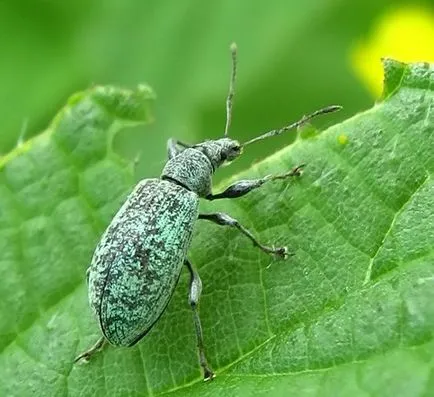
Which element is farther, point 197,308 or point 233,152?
point 233,152

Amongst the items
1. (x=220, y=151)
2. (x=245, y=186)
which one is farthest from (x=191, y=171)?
(x=245, y=186)

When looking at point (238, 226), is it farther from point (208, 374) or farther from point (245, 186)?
point (208, 374)

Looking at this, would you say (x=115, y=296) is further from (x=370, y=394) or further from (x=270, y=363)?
(x=370, y=394)

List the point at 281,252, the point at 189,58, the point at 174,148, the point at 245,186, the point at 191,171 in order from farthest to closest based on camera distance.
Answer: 1. the point at 189,58
2. the point at 174,148
3. the point at 191,171
4. the point at 245,186
5. the point at 281,252

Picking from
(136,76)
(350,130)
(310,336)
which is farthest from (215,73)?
(310,336)

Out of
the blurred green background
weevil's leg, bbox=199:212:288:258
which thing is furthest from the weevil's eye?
the blurred green background

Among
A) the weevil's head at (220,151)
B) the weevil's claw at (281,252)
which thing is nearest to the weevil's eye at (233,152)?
the weevil's head at (220,151)
